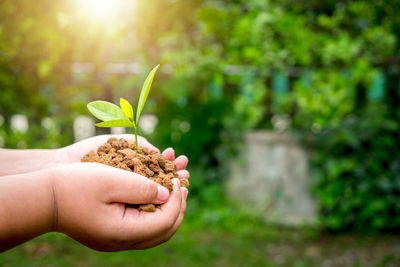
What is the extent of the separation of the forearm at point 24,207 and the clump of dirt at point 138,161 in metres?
0.29

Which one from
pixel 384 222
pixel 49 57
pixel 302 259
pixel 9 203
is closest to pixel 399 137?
pixel 384 222

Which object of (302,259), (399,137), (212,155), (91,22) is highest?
(91,22)

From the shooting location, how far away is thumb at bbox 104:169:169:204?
1.26 metres

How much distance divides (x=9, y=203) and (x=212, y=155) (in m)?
3.40

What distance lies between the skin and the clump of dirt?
7cm

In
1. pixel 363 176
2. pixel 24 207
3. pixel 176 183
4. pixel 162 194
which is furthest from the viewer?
pixel 363 176

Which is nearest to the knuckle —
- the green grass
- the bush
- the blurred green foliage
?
the green grass

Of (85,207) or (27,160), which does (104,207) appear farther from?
(27,160)

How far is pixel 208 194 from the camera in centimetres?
426

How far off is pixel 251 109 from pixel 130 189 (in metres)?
3.17

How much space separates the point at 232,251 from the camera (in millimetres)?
3469

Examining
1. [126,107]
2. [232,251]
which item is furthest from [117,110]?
[232,251]

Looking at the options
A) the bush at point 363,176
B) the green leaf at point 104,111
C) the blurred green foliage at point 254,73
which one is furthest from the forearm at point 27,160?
the bush at point 363,176

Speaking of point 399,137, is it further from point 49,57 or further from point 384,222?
point 49,57
